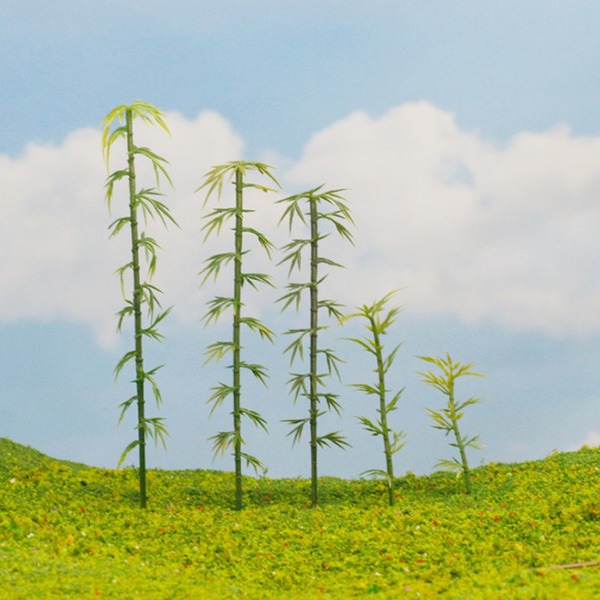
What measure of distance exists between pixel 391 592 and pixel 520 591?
1.52 meters

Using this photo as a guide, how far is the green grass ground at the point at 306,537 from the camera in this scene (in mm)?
8125

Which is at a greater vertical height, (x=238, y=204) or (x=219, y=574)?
(x=238, y=204)

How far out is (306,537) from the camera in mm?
10727

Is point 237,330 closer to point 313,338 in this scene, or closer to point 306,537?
point 313,338

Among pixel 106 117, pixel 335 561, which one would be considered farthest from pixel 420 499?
pixel 106 117

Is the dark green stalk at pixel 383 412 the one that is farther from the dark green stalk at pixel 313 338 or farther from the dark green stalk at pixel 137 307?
the dark green stalk at pixel 137 307

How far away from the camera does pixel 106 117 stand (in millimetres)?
12867

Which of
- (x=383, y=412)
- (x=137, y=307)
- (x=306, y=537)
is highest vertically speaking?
(x=137, y=307)

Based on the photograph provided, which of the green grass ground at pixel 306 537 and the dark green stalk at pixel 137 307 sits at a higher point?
the dark green stalk at pixel 137 307

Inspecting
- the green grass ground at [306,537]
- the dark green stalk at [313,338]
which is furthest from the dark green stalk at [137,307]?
the dark green stalk at [313,338]

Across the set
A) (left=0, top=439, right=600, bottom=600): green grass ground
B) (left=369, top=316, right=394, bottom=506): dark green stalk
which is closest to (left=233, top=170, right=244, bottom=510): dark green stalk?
(left=0, top=439, right=600, bottom=600): green grass ground

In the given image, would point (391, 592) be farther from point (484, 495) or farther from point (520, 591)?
point (484, 495)

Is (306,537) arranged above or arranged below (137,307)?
below

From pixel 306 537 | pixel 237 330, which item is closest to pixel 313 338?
pixel 237 330
